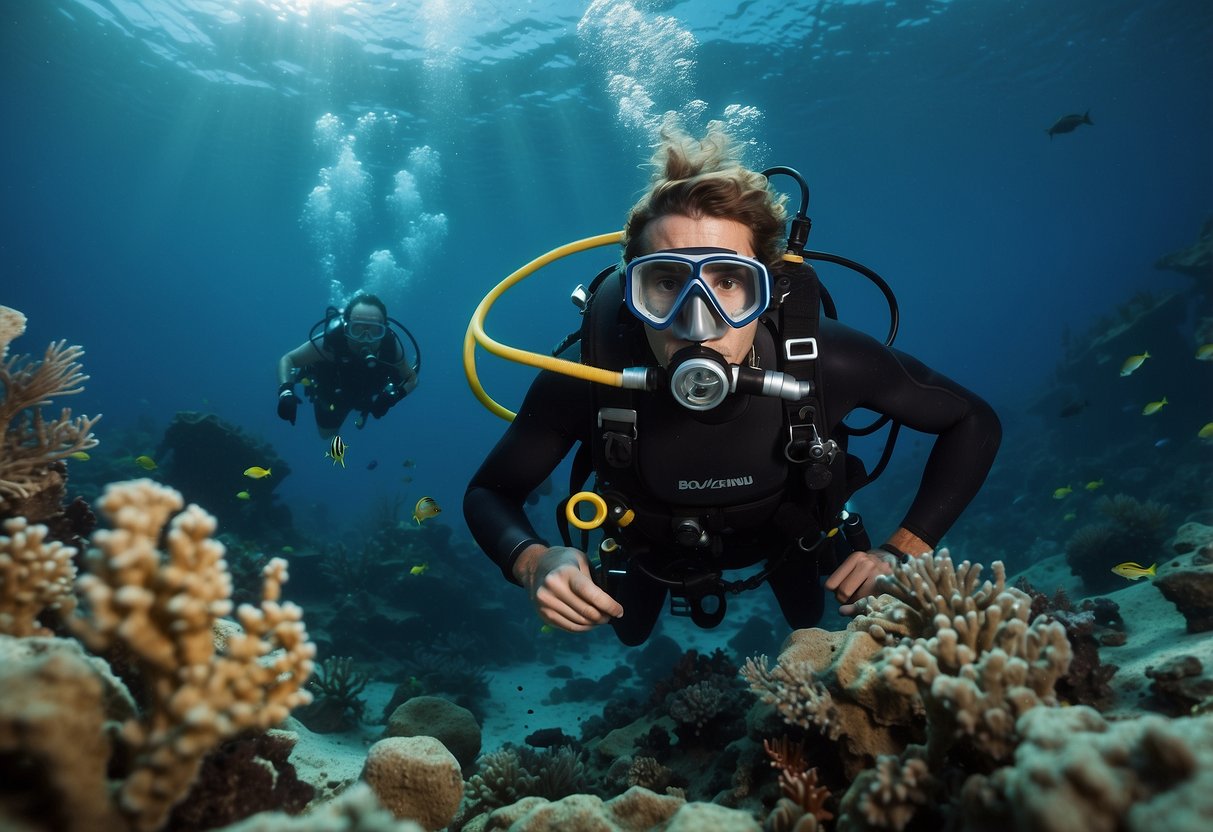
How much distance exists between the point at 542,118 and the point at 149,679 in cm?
3086

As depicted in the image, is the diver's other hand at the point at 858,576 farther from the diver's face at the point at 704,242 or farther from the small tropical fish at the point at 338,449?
the small tropical fish at the point at 338,449

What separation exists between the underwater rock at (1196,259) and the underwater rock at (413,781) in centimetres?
2438

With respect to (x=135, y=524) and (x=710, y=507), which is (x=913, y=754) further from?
(x=135, y=524)

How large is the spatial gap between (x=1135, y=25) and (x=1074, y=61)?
94.1 inches

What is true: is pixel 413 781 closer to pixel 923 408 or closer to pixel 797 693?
pixel 797 693

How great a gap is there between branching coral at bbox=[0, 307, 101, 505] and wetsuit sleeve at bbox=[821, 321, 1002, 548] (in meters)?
4.28

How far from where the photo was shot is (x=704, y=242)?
3.20 m

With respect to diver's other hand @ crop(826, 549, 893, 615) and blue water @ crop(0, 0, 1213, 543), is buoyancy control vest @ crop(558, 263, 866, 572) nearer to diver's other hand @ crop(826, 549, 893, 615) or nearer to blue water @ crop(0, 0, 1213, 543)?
diver's other hand @ crop(826, 549, 893, 615)

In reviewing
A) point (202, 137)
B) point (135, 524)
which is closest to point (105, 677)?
point (135, 524)

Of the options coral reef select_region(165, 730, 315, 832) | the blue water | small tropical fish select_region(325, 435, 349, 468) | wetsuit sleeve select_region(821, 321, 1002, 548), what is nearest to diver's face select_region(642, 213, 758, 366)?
the blue water

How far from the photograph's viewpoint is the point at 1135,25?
23.8m

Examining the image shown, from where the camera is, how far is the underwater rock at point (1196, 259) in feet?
54.4

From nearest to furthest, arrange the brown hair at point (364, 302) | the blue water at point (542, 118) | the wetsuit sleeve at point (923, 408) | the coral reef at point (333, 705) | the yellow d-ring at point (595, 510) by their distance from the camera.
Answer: the yellow d-ring at point (595, 510) → the wetsuit sleeve at point (923, 408) → the coral reef at point (333, 705) → the brown hair at point (364, 302) → the blue water at point (542, 118)

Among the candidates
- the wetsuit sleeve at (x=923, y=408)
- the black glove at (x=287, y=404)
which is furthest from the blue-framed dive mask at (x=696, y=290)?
the black glove at (x=287, y=404)
